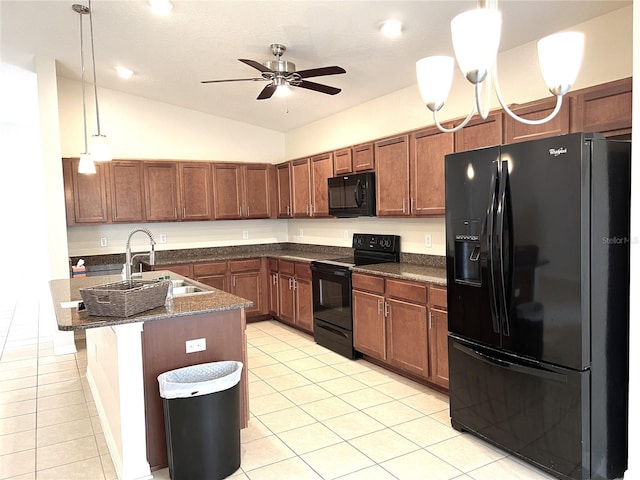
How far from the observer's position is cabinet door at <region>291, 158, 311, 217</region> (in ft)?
18.0

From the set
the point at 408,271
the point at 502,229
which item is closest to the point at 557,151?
the point at 502,229

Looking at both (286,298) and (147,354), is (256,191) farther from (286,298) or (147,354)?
(147,354)

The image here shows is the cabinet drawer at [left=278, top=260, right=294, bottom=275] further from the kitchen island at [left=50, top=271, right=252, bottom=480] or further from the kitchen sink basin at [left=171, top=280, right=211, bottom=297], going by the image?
the kitchen island at [left=50, top=271, right=252, bottom=480]

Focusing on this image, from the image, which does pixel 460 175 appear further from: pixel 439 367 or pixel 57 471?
pixel 57 471

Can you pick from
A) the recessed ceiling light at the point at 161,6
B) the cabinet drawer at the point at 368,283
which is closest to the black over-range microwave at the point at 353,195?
the cabinet drawer at the point at 368,283

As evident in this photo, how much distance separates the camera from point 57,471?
2533mm

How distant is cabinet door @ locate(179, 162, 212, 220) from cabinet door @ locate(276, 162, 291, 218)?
918 mm

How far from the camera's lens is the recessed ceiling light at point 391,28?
10.3ft

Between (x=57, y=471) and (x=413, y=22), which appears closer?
(x=57, y=471)

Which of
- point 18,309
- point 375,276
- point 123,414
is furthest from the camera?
point 18,309

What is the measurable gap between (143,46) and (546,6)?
10.5 feet

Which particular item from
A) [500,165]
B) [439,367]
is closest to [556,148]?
[500,165]

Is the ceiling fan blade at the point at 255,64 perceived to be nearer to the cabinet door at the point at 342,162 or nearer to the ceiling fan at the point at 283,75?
the ceiling fan at the point at 283,75

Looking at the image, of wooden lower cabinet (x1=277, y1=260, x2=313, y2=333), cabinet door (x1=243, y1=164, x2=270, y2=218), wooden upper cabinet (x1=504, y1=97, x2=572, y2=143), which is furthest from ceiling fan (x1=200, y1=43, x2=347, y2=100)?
cabinet door (x1=243, y1=164, x2=270, y2=218)
